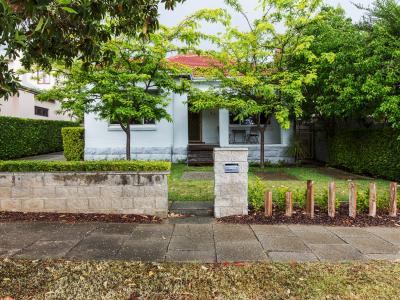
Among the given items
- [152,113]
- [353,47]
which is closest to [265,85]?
[353,47]

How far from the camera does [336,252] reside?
16.3 feet

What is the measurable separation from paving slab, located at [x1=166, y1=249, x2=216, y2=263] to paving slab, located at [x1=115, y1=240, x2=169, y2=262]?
0.11m

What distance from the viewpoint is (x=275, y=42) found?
543 inches

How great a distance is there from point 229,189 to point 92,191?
8.59 ft

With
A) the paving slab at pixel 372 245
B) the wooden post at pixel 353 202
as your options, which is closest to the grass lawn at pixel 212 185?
the wooden post at pixel 353 202

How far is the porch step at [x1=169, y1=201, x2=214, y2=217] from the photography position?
719 cm

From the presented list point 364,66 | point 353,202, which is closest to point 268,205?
point 353,202

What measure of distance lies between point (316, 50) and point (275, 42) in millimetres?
1587

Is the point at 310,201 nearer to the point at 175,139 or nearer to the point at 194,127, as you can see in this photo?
the point at 175,139

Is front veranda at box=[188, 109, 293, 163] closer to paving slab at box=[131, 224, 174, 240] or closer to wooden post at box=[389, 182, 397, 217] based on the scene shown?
wooden post at box=[389, 182, 397, 217]

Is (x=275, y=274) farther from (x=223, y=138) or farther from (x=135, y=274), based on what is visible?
(x=223, y=138)

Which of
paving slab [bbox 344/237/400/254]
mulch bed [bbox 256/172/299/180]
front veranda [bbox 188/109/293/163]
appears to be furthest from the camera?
front veranda [bbox 188/109/293/163]

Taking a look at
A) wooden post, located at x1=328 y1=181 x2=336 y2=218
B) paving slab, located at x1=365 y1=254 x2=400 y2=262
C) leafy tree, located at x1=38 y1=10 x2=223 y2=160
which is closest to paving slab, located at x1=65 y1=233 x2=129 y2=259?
paving slab, located at x1=365 y1=254 x2=400 y2=262

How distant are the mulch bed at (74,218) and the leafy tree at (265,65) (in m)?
7.67
